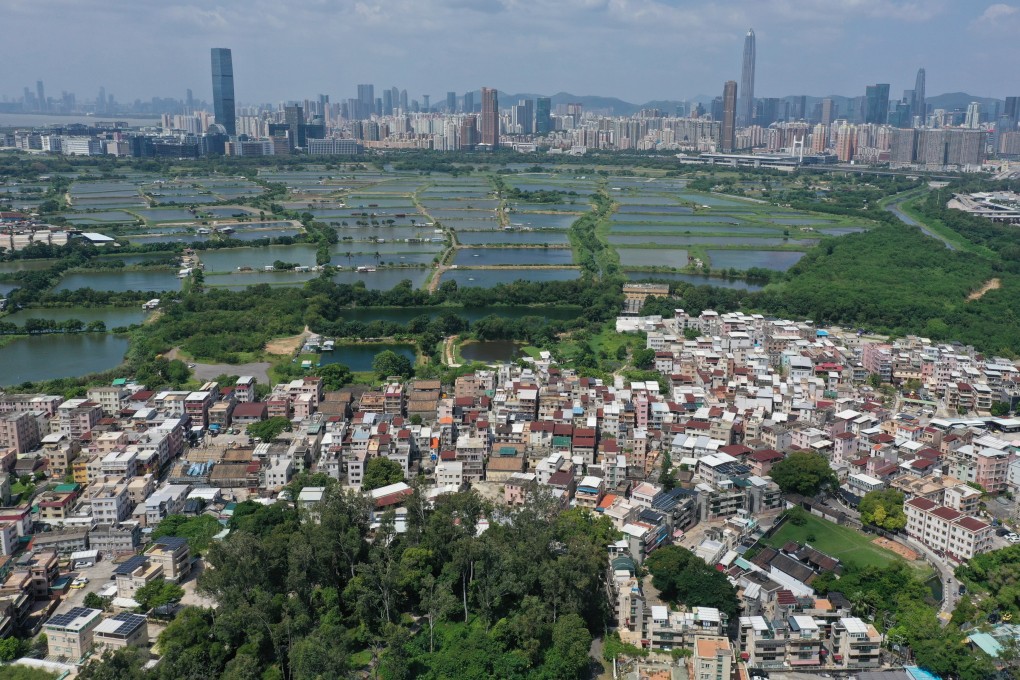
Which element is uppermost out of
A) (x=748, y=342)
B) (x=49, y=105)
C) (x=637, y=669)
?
(x=49, y=105)

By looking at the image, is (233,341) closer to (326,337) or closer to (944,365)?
(326,337)

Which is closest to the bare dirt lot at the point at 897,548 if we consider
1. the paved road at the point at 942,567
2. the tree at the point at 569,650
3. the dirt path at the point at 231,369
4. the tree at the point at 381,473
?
the paved road at the point at 942,567

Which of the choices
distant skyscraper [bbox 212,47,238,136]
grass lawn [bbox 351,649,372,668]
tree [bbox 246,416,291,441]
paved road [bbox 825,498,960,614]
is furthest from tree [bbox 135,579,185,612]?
distant skyscraper [bbox 212,47,238,136]

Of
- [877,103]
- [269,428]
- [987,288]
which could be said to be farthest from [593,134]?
[269,428]

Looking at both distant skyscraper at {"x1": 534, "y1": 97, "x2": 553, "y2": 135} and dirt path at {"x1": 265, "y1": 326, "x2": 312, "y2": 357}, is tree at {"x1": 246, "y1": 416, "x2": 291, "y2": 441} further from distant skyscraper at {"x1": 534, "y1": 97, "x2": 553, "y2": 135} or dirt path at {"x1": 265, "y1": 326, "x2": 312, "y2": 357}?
distant skyscraper at {"x1": 534, "y1": 97, "x2": 553, "y2": 135}

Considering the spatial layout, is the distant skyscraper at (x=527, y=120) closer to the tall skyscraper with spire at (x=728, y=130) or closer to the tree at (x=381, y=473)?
the tall skyscraper with spire at (x=728, y=130)

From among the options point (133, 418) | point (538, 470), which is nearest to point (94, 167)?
point (133, 418)
